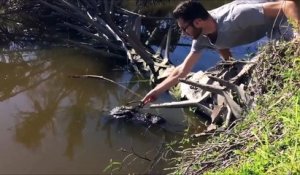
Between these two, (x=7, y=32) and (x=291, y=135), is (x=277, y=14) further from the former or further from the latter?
(x=7, y=32)

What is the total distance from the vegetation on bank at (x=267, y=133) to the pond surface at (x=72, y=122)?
1094 millimetres

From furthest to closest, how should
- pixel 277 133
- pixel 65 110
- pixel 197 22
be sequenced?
pixel 65 110 → pixel 197 22 → pixel 277 133

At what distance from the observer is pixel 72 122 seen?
6.05 m

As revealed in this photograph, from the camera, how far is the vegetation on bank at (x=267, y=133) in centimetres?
321

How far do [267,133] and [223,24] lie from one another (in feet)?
5.85

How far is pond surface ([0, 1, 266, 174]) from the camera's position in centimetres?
516

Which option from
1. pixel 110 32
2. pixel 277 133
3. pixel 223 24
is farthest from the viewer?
pixel 110 32

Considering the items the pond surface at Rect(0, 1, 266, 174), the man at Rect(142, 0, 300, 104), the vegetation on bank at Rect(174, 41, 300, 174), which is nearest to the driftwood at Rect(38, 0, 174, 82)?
the pond surface at Rect(0, 1, 266, 174)

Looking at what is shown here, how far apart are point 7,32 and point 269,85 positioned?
635cm

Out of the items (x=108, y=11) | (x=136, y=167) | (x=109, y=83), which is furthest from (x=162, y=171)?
(x=108, y=11)

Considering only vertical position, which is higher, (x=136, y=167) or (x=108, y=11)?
(x=108, y=11)

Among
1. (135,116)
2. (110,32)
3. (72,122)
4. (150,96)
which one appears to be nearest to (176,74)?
(150,96)

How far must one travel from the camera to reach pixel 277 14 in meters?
4.84

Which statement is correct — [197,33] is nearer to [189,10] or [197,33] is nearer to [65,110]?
[189,10]
